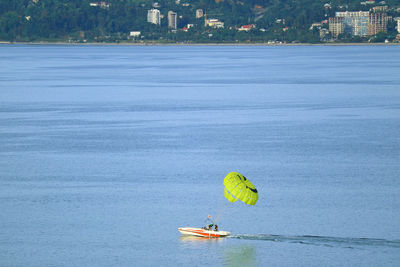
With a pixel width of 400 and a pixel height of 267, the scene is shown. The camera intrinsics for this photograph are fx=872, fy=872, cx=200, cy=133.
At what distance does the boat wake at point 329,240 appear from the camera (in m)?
44.9

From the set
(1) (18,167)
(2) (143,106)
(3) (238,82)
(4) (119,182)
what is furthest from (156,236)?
(3) (238,82)

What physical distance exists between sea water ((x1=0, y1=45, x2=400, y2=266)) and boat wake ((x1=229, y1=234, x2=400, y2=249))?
53mm

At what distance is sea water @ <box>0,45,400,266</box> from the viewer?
44719mm

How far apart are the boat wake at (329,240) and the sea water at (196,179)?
2.1 inches

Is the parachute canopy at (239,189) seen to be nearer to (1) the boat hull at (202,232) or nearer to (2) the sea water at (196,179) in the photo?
(2) the sea water at (196,179)

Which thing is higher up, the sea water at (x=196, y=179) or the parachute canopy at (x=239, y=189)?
the parachute canopy at (x=239, y=189)

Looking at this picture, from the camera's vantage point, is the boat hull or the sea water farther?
the boat hull

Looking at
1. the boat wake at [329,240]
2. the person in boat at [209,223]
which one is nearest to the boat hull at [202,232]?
the person in boat at [209,223]

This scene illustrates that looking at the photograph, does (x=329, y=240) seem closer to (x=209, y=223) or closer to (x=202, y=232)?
(x=202, y=232)

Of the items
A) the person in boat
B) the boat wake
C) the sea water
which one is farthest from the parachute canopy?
the boat wake

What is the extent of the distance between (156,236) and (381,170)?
21290 millimetres

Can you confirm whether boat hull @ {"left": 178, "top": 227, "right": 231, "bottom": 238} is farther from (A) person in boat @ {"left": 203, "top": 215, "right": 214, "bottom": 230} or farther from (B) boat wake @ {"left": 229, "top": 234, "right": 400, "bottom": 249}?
(B) boat wake @ {"left": 229, "top": 234, "right": 400, "bottom": 249}

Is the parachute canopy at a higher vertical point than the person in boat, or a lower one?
higher

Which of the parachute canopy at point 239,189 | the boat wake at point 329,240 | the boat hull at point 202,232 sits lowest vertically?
the boat wake at point 329,240
